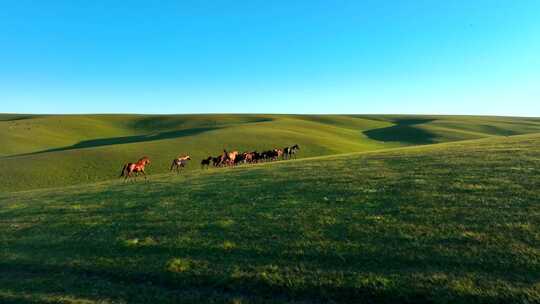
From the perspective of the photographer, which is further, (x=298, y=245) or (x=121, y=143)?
(x=121, y=143)

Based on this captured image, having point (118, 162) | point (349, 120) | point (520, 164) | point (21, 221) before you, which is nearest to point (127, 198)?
point (21, 221)

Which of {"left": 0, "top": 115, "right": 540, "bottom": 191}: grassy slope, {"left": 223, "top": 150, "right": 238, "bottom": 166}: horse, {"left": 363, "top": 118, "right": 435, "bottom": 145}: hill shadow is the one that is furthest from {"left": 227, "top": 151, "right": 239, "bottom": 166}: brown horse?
{"left": 363, "top": 118, "right": 435, "bottom": 145}: hill shadow

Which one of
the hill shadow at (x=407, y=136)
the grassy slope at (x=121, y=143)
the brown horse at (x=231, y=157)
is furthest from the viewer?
the hill shadow at (x=407, y=136)

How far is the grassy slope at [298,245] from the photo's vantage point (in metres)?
8.06

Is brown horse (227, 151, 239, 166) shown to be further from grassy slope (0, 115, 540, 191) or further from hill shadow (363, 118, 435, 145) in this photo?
hill shadow (363, 118, 435, 145)

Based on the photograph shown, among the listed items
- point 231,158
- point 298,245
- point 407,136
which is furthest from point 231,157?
point 407,136

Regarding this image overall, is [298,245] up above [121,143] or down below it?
Answer: above

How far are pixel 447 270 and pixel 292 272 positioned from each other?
13.5 feet

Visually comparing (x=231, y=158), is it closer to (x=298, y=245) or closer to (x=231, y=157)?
(x=231, y=157)

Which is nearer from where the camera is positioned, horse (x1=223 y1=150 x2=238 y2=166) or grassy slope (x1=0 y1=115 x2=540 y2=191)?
horse (x1=223 y1=150 x2=238 y2=166)

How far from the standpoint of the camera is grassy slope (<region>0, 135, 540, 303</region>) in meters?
8.06

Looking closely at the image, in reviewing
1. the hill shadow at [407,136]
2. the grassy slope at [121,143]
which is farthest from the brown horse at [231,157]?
the hill shadow at [407,136]

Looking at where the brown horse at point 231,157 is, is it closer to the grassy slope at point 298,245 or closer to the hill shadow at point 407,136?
the grassy slope at point 298,245

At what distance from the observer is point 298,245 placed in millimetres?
10195
